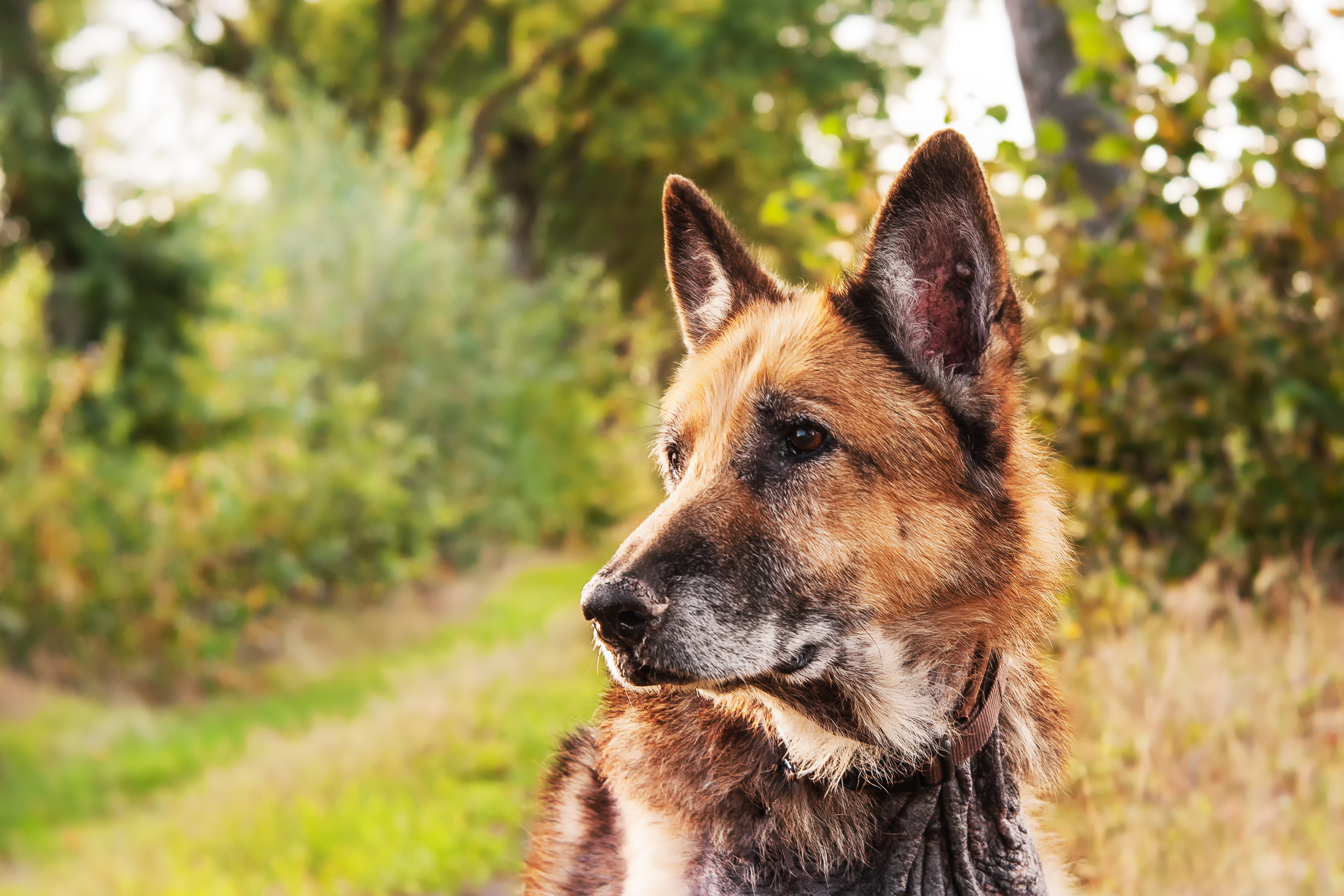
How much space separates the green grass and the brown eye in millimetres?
1072

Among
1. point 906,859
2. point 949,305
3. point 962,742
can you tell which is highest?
point 949,305

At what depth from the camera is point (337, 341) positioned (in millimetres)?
16219

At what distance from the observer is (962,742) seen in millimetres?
2578

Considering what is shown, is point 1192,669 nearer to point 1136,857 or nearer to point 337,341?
point 1136,857

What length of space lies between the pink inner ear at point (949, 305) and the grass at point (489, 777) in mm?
1423

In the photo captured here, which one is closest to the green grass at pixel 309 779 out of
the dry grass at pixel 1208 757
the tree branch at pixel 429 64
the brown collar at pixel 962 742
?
the brown collar at pixel 962 742

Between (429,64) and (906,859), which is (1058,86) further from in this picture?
(429,64)

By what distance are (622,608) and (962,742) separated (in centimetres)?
85

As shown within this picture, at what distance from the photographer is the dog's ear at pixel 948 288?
2.54m

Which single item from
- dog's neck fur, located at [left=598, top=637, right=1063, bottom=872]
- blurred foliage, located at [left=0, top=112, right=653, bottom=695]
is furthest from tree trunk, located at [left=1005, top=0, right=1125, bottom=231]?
blurred foliage, located at [left=0, top=112, right=653, bottom=695]

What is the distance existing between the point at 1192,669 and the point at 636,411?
728 inches

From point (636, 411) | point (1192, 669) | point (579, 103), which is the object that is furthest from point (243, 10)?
point (1192, 669)

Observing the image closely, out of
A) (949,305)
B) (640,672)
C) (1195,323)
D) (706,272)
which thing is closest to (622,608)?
→ (640,672)

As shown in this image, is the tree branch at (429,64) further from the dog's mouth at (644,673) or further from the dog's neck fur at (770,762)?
the dog's mouth at (644,673)
